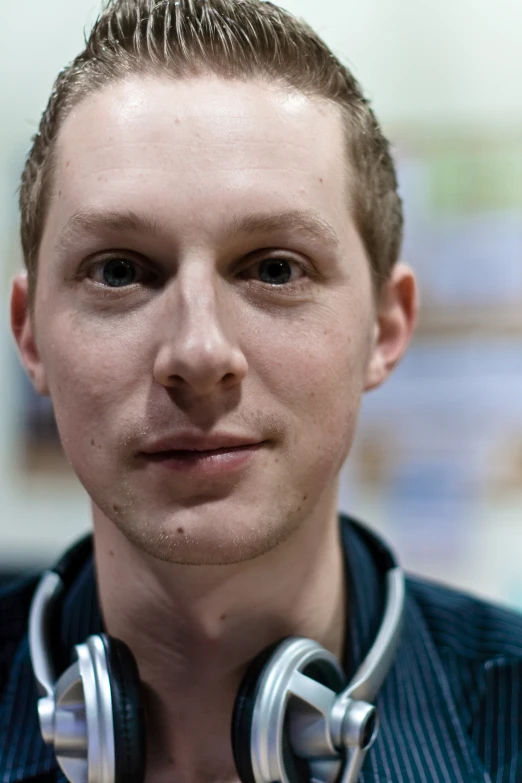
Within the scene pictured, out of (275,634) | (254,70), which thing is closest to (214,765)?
(275,634)

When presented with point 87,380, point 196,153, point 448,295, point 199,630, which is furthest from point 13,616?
point 448,295

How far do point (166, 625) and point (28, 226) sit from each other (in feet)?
1.66

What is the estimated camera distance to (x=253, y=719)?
783 millimetres

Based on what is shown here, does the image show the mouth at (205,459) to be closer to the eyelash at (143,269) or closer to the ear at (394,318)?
the eyelash at (143,269)

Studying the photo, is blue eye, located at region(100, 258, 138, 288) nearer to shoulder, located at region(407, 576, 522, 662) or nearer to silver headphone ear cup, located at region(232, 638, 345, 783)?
silver headphone ear cup, located at region(232, 638, 345, 783)

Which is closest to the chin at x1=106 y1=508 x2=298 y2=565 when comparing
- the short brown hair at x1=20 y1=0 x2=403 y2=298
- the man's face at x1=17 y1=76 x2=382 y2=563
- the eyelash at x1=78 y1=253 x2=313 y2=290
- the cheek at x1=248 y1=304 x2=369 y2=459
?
the man's face at x1=17 y1=76 x2=382 y2=563

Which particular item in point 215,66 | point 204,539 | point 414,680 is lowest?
point 414,680

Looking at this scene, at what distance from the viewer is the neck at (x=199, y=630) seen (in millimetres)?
917

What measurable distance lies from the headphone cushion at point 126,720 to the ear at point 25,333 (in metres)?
0.34

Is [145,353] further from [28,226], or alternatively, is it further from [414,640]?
[414,640]

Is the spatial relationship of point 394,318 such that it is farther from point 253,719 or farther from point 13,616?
point 13,616

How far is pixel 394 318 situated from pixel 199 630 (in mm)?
463

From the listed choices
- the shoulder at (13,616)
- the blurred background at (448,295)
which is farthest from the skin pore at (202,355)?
the blurred background at (448,295)

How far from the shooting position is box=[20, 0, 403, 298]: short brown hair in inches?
34.8
